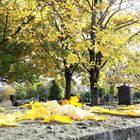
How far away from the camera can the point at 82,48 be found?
52.3 ft

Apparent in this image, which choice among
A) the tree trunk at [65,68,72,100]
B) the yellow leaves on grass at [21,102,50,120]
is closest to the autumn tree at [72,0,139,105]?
the tree trunk at [65,68,72,100]

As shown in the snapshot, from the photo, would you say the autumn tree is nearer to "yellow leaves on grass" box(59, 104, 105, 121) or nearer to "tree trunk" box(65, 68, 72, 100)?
"tree trunk" box(65, 68, 72, 100)

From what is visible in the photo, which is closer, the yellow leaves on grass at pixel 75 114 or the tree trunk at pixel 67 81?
the yellow leaves on grass at pixel 75 114

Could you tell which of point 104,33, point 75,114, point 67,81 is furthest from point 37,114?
point 67,81

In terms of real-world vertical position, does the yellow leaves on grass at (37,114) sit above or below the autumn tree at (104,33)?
below

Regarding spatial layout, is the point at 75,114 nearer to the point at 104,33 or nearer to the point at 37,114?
the point at 37,114

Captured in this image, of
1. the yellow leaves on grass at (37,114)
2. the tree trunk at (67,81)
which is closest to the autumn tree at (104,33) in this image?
the tree trunk at (67,81)

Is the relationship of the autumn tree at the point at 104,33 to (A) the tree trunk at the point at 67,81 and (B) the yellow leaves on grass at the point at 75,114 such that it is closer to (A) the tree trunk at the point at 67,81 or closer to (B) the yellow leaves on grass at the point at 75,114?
(A) the tree trunk at the point at 67,81

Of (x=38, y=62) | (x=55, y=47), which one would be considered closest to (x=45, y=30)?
(x=55, y=47)

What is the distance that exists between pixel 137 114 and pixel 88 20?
1632 cm

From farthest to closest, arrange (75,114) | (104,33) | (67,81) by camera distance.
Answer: (67,81)
(104,33)
(75,114)

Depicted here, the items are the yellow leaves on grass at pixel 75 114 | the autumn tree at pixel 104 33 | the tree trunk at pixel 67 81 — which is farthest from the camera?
the tree trunk at pixel 67 81

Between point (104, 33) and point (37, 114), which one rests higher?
point (104, 33)

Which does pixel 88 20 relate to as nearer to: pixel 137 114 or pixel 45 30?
pixel 45 30
